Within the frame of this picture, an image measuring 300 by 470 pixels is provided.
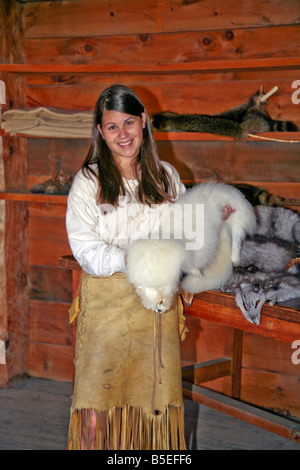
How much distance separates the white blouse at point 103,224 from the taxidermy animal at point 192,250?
7 centimetres

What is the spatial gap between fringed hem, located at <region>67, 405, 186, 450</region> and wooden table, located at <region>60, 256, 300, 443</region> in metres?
0.39

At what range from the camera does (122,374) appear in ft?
6.05

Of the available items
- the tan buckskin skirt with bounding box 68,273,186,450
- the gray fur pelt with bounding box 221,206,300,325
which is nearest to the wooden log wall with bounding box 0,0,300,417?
the gray fur pelt with bounding box 221,206,300,325

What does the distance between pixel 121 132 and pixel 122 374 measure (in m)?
0.86

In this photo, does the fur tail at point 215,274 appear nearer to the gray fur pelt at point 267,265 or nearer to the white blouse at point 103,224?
the gray fur pelt at point 267,265

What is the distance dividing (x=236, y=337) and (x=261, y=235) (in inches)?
33.9

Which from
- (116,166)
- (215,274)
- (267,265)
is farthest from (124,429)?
(116,166)

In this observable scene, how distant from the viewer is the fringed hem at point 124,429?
181cm

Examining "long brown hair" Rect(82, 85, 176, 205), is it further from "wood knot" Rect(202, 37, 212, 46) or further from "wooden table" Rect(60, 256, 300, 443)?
"wood knot" Rect(202, 37, 212, 46)

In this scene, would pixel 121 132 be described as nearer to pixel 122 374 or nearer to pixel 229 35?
pixel 122 374

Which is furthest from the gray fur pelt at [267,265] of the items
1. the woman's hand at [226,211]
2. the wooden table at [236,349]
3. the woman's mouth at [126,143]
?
the woman's mouth at [126,143]

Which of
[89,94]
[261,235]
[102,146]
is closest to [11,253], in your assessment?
[89,94]

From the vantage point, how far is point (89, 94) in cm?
303
